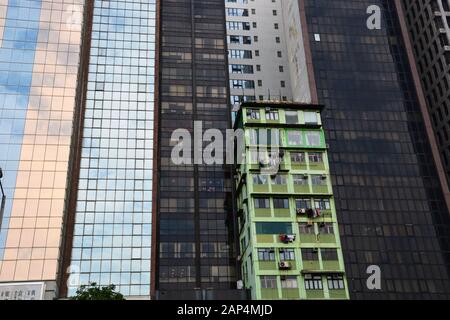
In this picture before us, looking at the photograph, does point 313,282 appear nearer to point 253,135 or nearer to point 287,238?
point 287,238

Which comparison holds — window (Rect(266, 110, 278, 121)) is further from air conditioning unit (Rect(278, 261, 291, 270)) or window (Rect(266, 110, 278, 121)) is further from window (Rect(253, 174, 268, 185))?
air conditioning unit (Rect(278, 261, 291, 270))

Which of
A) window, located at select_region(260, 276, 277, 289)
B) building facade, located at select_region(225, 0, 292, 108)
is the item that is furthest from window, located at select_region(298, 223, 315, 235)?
building facade, located at select_region(225, 0, 292, 108)

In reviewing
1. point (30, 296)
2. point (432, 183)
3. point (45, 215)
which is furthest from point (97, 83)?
point (432, 183)

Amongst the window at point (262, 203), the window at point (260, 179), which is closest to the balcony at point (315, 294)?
the window at point (262, 203)

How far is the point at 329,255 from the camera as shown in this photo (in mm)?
72875

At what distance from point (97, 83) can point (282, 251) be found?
47095mm

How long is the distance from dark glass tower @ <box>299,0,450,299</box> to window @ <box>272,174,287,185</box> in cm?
972

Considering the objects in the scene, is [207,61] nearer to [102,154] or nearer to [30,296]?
[102,154]

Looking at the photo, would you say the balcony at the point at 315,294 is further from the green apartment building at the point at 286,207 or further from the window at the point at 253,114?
the window at the point at 253,114

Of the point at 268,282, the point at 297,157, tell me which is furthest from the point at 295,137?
the point at 268,282

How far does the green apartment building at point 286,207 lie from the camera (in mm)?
70812

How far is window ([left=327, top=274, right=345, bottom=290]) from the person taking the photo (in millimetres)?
71062

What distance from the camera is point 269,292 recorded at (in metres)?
69.6
